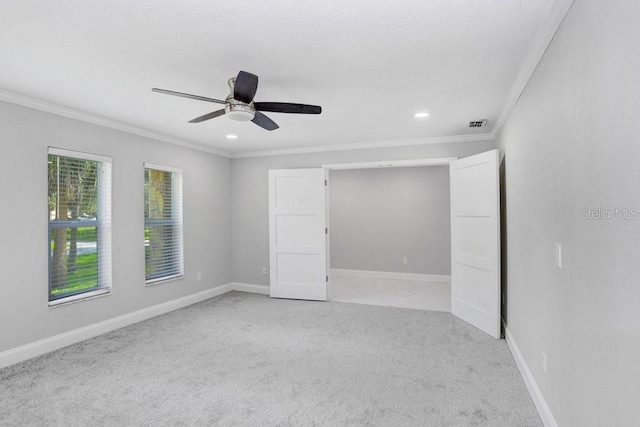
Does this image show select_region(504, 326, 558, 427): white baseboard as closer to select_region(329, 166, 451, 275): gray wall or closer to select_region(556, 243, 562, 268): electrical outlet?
select_region(556, 243, 562, 268): electrical outlet

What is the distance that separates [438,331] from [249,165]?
3.94 m

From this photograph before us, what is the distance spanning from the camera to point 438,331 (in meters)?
3.72

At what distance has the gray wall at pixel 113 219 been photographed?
9.73 ft

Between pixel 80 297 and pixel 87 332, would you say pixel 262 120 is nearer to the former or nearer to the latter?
pixel 80 297

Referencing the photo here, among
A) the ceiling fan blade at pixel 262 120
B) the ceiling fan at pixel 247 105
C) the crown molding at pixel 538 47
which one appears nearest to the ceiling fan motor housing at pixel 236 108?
the ceiling fan at pixel 247 105

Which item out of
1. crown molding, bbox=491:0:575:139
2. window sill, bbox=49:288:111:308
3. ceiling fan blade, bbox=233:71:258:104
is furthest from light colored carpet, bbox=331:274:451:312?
ceiling fan blade, bbox=233:71:258:104

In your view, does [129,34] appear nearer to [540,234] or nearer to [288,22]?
[288,22]

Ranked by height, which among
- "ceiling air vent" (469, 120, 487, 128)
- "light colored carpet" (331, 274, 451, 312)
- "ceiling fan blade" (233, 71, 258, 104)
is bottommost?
"light colored carpet" (331, 274, 451, 312)

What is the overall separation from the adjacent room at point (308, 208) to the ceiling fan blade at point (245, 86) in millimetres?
22

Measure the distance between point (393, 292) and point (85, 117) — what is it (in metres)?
4.92

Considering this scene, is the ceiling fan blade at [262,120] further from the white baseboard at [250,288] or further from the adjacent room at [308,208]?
the white baseboard at [250,288]

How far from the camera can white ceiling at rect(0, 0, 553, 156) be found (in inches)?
69.7

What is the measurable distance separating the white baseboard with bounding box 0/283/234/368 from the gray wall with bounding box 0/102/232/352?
6 centimetres

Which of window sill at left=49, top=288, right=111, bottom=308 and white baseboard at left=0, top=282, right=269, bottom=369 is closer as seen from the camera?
white baseboard at left=0, top=282, right=269, bottom=369
